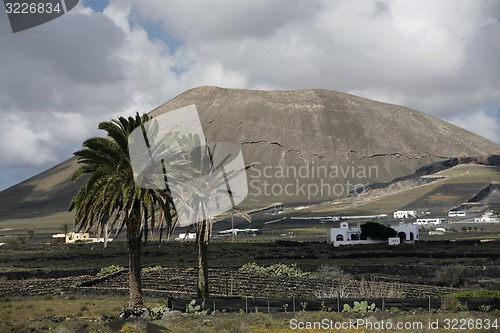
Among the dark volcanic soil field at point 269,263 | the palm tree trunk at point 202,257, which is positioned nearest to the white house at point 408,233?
the dark volcanic soil field at point 269,263

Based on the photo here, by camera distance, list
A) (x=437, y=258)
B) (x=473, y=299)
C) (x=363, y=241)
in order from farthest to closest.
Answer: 1. (x=363, y=241)
2. (x=437, y=258)
3. (x=473, y=299)

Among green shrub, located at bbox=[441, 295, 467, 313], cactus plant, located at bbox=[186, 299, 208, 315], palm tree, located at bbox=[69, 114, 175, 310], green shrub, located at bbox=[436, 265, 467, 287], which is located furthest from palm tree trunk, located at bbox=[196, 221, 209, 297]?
green shrub, located at bbox=[436, 265, 467, 287]

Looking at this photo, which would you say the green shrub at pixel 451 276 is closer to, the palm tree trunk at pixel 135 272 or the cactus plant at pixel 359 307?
the cactus plant at pixel 359 307

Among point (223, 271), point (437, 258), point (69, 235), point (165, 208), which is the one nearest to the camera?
point (165, 208)

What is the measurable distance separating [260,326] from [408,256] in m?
68.4

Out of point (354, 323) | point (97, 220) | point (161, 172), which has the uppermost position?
point (161, 172)

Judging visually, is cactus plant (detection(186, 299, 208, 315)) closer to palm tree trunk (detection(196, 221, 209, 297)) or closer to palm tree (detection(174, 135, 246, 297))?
palm tree (detection(174, 135, 246, 297))

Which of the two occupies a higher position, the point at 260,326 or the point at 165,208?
the point at 165,208

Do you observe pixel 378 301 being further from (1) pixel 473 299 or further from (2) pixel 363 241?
(2) pixel 363 241

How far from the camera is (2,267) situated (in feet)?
304

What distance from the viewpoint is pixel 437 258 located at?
90.1 metres

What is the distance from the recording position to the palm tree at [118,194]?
36969 mm

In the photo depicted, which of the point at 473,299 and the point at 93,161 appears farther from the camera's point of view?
the point at 93,161

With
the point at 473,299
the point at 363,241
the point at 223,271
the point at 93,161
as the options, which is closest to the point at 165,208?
the point at 93,161
